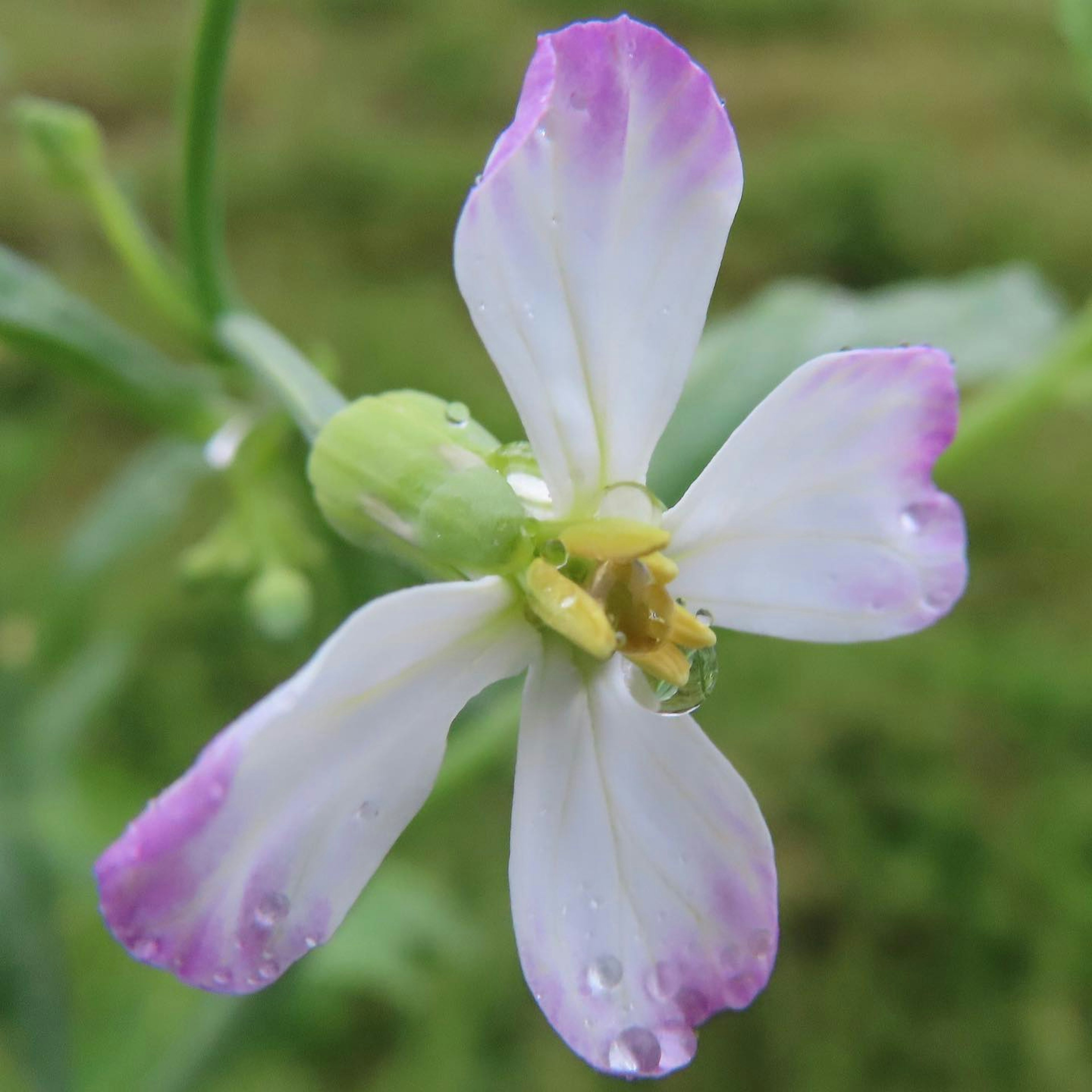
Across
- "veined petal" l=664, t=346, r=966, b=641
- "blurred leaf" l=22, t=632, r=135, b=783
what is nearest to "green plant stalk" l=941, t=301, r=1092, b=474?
"veined petal" l=664, t=346, r=966, b=641

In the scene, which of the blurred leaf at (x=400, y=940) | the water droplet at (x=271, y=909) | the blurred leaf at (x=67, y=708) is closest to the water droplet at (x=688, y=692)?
the water droplet at (x=271, y=909)

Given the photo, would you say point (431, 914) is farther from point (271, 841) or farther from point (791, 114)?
point (791, 114)

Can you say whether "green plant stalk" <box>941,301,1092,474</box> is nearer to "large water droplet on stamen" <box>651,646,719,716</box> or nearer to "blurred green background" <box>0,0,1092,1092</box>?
"blurred green background" <box>0,0,1092,1092</box>

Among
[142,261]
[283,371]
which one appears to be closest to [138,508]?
[142,261]

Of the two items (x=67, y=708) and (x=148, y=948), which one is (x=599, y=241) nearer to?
(x=148, y=948)

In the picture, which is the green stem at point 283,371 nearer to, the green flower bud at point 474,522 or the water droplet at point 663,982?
the green flower bud at point 474,522

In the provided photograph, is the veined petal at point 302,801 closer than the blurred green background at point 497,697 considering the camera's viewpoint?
Yes

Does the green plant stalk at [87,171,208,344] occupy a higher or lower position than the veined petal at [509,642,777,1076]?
higher

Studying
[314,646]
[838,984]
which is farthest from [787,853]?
[314,646]
